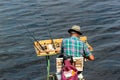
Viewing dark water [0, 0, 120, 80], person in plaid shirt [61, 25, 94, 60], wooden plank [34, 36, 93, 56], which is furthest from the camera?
dark water [0, 0, 120, 80]

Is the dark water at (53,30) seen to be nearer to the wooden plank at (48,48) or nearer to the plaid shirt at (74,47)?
the wooden plank at (48,48)

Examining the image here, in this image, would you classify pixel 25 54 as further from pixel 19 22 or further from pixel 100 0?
pixel 100 0

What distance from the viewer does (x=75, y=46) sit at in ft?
36.0

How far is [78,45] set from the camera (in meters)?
11.0

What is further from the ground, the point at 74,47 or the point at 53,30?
the point at 74,47

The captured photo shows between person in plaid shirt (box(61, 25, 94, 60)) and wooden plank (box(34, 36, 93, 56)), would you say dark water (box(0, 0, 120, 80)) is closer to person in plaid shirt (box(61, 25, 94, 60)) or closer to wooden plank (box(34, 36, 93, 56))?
wooden plank (box(34, 36, 93, 56))

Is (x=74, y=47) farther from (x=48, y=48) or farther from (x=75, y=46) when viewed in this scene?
(x=48, y=48)

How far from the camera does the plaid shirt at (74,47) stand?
10953 millimetres

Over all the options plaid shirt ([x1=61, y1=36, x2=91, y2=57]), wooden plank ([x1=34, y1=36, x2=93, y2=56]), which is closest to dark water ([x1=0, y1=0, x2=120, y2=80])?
wooden plank ([x1=34, y1=36, x2=93, y2=56])

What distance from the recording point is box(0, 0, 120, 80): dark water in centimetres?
1590

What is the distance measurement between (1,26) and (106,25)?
6336 millimetres

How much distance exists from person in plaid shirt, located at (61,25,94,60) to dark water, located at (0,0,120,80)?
13.6 feet

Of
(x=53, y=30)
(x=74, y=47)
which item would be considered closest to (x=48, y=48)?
(x=74, y=47)

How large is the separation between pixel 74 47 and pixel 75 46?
4 cm
